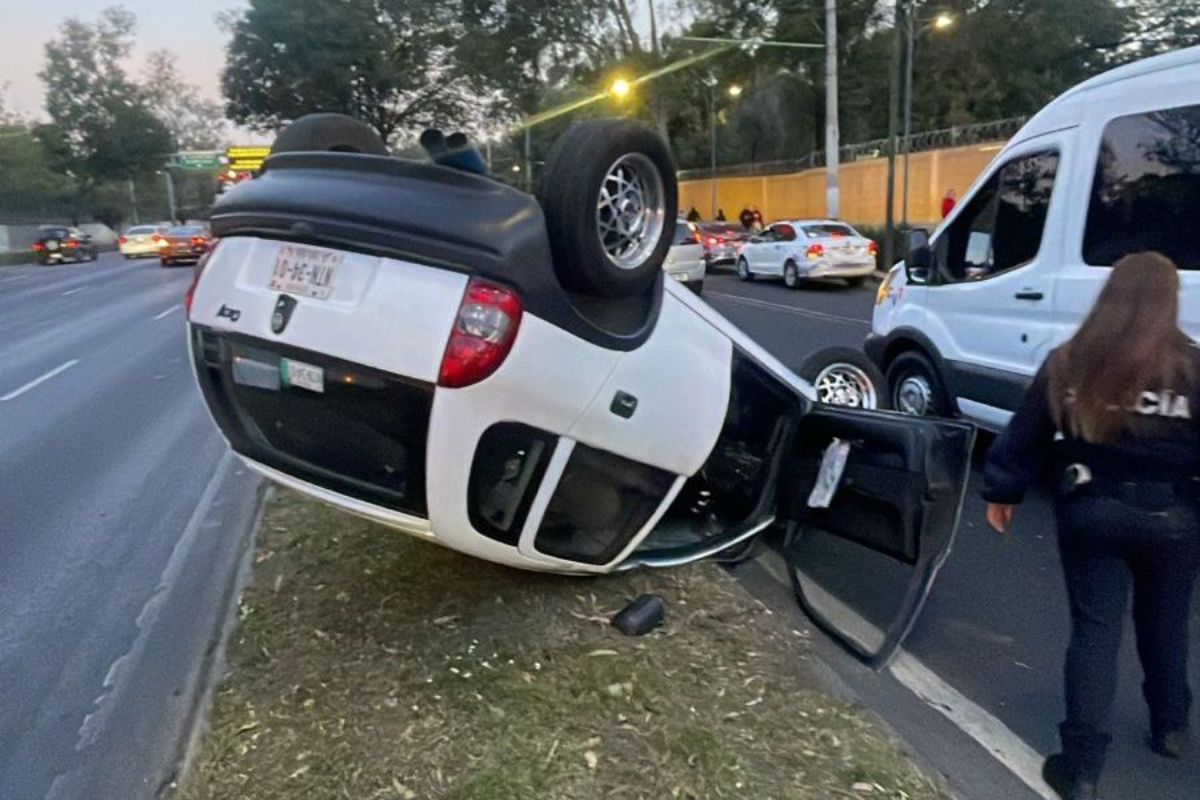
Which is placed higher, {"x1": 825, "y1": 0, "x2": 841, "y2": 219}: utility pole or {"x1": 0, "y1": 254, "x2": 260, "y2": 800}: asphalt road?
{"x1": 825, "y1": 0, "x2": 841, "y2": 219}: utility pole

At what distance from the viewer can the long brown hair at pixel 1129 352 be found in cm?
294

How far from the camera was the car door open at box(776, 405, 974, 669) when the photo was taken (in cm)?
386

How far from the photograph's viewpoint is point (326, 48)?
48.1m

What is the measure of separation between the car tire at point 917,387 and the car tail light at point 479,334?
422 cm

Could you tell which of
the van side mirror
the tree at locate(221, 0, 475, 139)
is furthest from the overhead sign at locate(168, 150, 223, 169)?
the van side mirror

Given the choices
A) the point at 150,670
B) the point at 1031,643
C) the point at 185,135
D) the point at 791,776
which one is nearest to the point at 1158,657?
the point at 1031,643

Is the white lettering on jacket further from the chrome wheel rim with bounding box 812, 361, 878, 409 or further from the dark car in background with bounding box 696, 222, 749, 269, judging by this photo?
the dark car in background with bounding box 696, 222, 749, 269

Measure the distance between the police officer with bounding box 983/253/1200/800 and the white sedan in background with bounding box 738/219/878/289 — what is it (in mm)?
18997

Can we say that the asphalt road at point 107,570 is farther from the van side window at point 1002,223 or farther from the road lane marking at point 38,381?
the van side window at point 1002,223

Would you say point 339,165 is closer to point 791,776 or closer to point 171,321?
point 791,776

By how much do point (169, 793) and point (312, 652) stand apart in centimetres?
76

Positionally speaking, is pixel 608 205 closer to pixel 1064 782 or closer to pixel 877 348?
pixel 1064 782

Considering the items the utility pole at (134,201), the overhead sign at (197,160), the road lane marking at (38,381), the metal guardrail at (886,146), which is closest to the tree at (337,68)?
the overhead sign at (197,160)

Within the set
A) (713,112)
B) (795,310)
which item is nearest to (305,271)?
(795,310)
